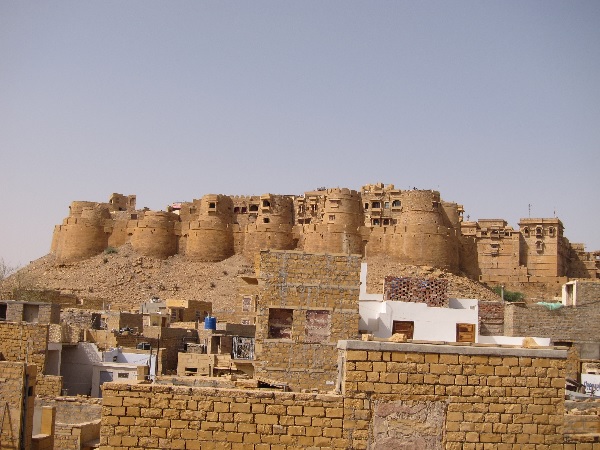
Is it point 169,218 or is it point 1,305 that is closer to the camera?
point 1,305

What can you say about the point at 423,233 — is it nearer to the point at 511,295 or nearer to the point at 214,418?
the point at 511,295

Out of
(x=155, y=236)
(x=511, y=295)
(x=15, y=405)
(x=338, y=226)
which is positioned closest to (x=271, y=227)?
(x=338, y=226)

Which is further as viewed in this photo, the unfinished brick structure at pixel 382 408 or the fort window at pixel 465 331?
the fort window at pixel 465 331

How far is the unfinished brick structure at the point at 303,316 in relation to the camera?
1163 centimetres

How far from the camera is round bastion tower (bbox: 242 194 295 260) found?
2067 inches

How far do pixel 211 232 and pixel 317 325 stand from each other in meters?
42.3

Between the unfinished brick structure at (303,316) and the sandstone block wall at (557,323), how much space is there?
663 centimetres

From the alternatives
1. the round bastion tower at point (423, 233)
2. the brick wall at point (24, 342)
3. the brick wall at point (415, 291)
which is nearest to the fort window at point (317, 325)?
the brick wall at point (24, 342)

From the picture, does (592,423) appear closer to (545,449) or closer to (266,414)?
(545,449)

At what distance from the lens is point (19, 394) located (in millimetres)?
8961

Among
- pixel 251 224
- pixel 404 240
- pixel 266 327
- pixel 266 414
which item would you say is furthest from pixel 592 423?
pixel 251 224

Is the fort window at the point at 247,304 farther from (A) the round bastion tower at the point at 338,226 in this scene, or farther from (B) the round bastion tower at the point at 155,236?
(B) the round bastion tower at the point at 155,236

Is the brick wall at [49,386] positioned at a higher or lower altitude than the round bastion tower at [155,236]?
lower

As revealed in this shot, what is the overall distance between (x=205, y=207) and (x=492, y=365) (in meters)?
49.6
